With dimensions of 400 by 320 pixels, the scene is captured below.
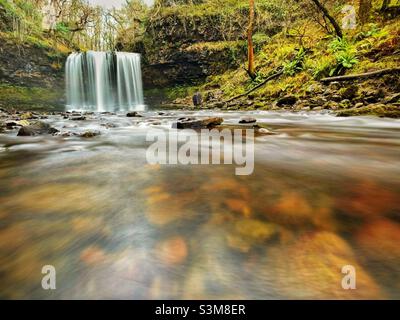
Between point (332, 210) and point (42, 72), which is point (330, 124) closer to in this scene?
point (332, 210)

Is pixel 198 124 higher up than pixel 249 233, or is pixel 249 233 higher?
pixel 198 124

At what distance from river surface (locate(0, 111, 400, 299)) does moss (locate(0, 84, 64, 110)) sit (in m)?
18.8

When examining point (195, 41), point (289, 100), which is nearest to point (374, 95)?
point (289, 100)

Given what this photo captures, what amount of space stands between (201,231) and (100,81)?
912 inches

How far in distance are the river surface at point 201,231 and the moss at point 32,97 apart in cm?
1883

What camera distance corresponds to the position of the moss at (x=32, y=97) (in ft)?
60.7

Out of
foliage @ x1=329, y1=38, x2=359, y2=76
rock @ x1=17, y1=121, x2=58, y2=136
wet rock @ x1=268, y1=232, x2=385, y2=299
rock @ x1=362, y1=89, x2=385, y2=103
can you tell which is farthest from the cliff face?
wet rock @ x1=268, y1=232, x2=385, y2=299

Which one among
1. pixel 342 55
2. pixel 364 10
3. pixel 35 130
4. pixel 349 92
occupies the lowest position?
pixel 35 130

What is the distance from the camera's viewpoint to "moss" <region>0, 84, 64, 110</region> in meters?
18.5

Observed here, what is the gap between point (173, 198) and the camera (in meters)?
1.83

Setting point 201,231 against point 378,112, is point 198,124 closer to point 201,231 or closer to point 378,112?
point 378,112

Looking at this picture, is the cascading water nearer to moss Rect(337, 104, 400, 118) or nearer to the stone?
the stone

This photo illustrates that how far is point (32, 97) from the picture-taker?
20312mm
